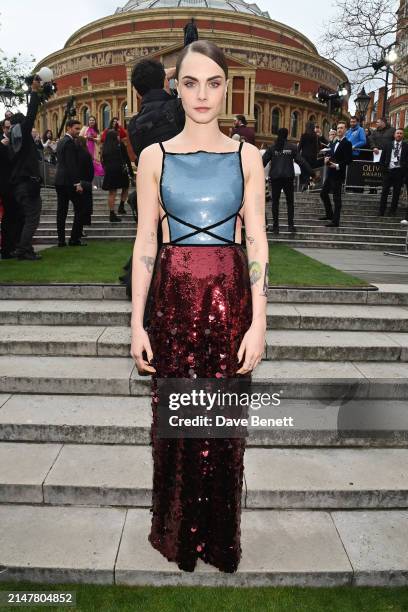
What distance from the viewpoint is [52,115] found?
64.9 meters

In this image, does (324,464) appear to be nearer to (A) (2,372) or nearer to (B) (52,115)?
(A) (2,372)

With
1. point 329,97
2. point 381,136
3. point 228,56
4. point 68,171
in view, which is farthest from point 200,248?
point 228,56

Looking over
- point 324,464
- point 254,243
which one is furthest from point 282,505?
point 254,243

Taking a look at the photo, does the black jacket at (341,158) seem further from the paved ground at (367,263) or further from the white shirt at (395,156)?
the white shirt at (395,156)

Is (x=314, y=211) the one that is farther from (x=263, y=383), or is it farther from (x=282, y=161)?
(x=263, y=383)

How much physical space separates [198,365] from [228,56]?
59.2m

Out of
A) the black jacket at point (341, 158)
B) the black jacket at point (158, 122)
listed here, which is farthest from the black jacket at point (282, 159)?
the black jacket at point (158, 122)

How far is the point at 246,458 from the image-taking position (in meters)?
3.52

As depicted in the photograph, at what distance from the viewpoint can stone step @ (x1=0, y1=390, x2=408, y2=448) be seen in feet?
11.9

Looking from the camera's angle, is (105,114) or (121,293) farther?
(105,114)

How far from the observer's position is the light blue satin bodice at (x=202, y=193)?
6.60 ft

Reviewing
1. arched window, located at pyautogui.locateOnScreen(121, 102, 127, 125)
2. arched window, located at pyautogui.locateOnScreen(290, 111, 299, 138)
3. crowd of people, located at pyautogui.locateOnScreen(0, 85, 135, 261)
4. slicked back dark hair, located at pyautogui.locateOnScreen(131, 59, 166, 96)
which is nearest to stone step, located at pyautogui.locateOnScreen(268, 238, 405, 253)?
crowd of people, located at pyautogui.locateOnScreen(0, 85, 135, 261)

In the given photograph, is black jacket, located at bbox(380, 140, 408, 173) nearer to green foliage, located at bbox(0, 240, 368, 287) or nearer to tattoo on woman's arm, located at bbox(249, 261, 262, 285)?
green foliage, located at bbox(0, 240, 368, 287)

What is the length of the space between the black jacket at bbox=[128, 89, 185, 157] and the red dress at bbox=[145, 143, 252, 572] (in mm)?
1907
